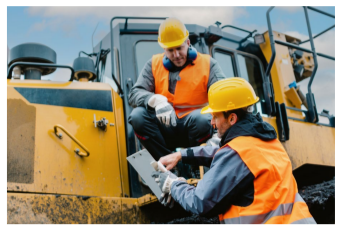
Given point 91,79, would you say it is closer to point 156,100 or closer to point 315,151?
point 156,100

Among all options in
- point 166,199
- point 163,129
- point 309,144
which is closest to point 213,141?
point 163,129

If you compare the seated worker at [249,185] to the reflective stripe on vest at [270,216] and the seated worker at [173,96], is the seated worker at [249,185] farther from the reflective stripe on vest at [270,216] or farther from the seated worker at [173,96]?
the seated worker at [173,96]

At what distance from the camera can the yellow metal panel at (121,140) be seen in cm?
320

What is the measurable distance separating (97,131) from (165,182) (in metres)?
1.06

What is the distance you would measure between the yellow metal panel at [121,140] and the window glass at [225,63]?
51.4 inches

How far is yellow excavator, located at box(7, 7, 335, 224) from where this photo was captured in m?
2.70

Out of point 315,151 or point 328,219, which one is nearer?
point 328,219

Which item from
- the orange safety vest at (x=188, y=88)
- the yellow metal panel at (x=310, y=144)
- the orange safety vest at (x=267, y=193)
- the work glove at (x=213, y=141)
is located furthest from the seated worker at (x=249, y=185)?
the yellow metal panel at (x=310, y=144)

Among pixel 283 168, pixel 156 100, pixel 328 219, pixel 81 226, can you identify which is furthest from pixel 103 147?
pixel 328 219

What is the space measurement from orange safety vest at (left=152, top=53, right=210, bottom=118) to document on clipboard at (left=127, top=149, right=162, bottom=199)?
55 centimetres

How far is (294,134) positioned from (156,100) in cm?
190

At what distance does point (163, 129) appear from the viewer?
311 centimetres

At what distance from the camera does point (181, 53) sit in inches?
126

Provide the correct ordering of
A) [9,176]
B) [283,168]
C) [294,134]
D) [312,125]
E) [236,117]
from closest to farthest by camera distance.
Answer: [283,168]
[236,117]
[9,176]
[294,134]
[312,125]
